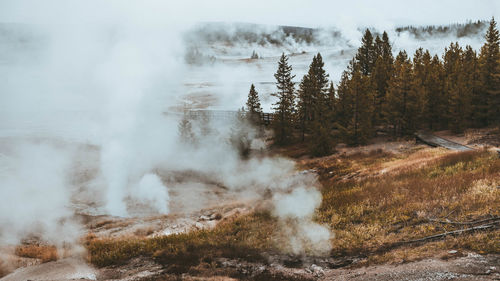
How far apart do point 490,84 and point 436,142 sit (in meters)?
11.1

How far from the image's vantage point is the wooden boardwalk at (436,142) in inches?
984

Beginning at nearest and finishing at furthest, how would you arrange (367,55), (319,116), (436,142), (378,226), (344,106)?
(378,226)
(436,142)
(344,106)
(319,116)
(367,55)

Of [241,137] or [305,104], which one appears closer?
[241,137]

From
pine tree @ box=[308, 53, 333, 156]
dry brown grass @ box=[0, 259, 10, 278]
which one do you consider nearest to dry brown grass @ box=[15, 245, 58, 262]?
dry brown grass @ box=[0, 259, 10, 278]

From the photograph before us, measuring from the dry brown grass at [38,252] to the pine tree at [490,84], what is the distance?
1419 inches

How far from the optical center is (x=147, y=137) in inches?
1364

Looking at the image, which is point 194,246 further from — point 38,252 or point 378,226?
point 378,226

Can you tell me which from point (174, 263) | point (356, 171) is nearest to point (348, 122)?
point (356, 171)

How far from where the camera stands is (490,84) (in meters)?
33.1

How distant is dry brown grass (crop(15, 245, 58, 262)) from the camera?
11.3 metres

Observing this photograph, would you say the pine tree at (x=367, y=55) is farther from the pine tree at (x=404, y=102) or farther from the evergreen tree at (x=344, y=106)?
the pine tree at (x=404, y=102)

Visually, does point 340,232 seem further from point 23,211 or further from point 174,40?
point 174,40

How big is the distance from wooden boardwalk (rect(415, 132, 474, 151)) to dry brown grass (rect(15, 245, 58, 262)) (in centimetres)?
2498

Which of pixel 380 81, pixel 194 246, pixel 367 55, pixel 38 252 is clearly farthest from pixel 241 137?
pixel 38 252
